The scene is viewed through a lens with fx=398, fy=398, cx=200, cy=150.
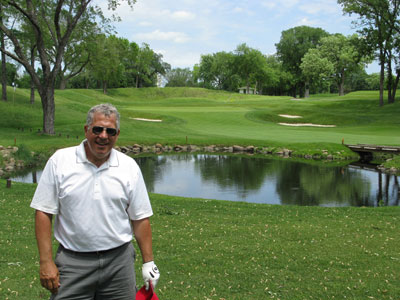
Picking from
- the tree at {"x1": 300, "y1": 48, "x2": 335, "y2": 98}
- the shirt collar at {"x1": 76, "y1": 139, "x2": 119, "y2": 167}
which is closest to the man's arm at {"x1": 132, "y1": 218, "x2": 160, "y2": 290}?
the shirt collar at {"x1": 76, "y1": 139, "x2": 119, "y2": 167}

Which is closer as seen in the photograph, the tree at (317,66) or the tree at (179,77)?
the tree at (317,66)

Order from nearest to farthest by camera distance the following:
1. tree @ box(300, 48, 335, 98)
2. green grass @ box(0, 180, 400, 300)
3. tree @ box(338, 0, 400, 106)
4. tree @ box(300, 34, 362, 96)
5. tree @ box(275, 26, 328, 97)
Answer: green grass @ box(0, 180, 400, 300) < tree @ box(338, 0, 400, 106) < tree @ box(300, 48, 335, 98) < tree @ box(300, 34, 362, 96) < tree @ box(275, 26, 328, 97)

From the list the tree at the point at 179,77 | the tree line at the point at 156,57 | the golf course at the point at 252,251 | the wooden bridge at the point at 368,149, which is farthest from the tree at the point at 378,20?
the tree at the point at 179,77

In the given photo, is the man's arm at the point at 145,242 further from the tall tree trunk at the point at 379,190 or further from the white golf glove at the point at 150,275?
the tall tree trunk at the point at 379,190

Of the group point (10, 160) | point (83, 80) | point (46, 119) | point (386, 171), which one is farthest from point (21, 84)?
point (386, 171)

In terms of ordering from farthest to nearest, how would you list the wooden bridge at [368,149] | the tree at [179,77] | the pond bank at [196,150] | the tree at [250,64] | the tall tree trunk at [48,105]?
1. the tree at [179,77]
2. the tree at [250,64]
3. the tall tree trunk at [48,105]
4. the wooden bridge at [368,149]
5. the pond bank at [196,150]

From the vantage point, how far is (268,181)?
830 inches

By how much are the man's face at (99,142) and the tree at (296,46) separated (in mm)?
105270

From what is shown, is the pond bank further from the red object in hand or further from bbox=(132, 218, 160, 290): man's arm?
the red object in hand

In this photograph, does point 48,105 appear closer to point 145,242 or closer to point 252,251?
point 252,251

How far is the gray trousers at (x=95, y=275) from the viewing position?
3512mm

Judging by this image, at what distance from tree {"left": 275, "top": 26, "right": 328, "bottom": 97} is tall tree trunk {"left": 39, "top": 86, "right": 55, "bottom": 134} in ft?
277

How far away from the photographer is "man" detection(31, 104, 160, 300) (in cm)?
352

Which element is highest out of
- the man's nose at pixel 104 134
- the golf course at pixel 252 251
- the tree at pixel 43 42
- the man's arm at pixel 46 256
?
the tree at pixel 43 42
